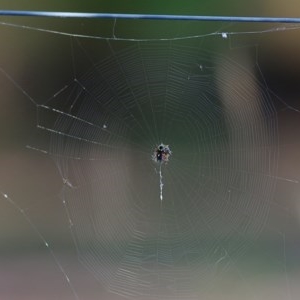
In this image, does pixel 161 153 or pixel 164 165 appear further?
pixel 164 165

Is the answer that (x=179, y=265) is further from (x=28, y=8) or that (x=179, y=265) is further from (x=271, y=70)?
(x=28, y=8)

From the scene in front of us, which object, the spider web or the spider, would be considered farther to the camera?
the spider web

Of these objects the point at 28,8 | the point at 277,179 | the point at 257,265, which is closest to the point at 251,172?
the point at 277,179

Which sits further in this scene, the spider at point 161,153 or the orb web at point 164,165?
the orb web at point 164,165
